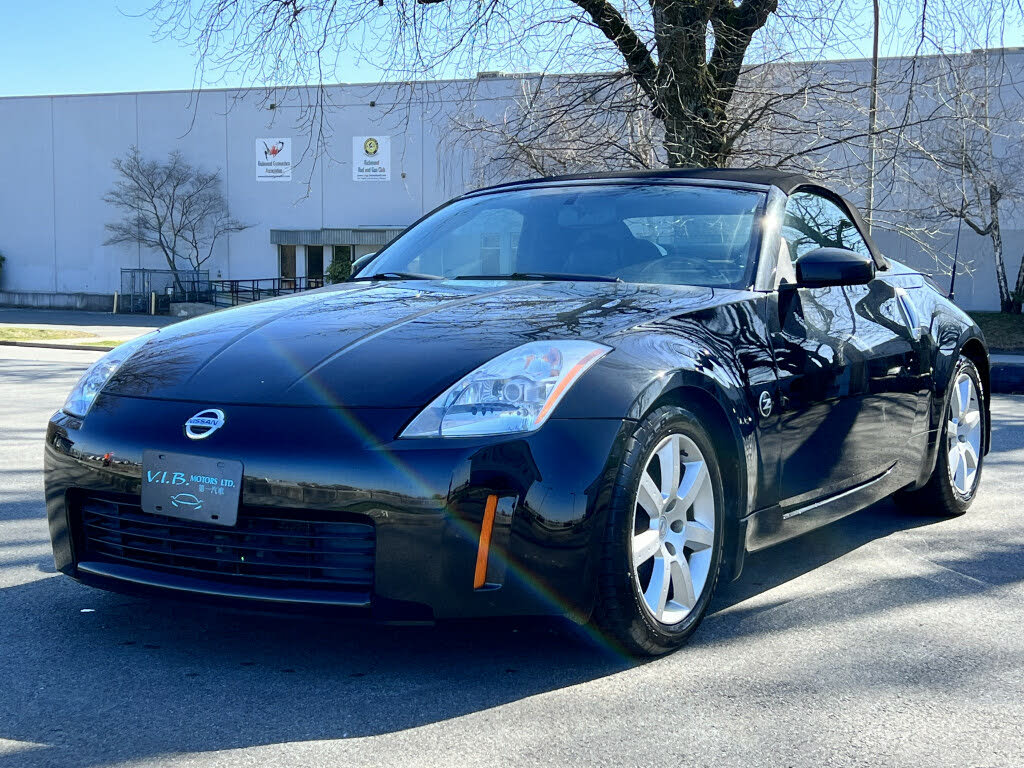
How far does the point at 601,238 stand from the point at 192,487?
1.90 meters

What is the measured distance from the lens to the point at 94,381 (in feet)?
11.4

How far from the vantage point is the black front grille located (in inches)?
114

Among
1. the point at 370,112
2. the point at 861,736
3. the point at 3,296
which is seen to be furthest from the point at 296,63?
the point at 3,296

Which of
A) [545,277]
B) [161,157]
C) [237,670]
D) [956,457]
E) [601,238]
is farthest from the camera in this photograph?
[161,157]

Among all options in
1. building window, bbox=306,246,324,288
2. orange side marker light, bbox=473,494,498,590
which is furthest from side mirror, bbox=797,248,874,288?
building window, bbox=306,246,324,288

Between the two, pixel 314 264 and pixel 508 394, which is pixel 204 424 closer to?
pixel 508 394

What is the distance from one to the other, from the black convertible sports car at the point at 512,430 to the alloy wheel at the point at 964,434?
1005 mm

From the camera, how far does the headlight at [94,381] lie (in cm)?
340

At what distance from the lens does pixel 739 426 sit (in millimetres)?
3459

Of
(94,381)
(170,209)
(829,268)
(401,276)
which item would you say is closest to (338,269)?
(170,209)

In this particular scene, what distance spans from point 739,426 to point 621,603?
0.74 meters

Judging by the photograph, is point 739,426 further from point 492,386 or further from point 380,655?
point 380,655

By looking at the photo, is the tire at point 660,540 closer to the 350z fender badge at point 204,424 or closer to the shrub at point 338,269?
the 350z fender badge at point 204,424

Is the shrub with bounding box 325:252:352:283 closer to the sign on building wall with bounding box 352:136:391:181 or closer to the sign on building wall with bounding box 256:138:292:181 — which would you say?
the sign on building wall with bounding box 352:136:391:181
